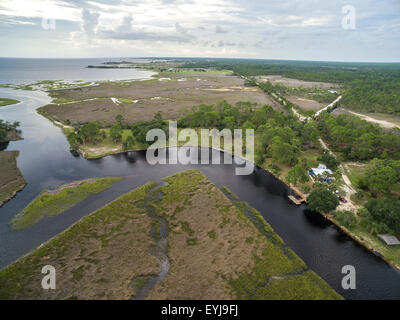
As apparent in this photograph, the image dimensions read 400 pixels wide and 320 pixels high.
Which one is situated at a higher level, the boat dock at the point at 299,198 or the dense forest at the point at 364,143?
the dense forest at the point at 364,143

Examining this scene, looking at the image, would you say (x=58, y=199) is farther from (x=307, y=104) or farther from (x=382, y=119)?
(x=307, y=104)

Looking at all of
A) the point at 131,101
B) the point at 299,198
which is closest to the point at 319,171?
the point at 299,198

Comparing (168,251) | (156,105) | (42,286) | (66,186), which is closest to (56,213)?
(66,186)

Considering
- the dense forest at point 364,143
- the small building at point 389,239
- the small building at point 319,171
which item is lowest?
the small building at point 389,239

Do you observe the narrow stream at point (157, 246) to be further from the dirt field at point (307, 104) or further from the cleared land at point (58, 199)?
the dirt field at point (307, 104)

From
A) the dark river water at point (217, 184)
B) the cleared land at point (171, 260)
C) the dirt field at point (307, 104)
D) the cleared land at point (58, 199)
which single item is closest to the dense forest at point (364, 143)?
the dark river water at point (217, 184)
